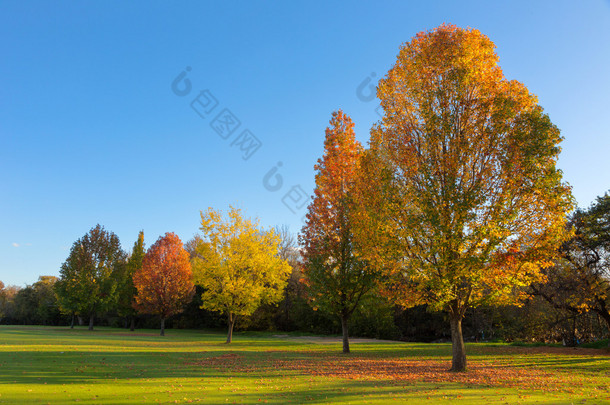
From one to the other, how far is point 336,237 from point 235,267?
476 inches

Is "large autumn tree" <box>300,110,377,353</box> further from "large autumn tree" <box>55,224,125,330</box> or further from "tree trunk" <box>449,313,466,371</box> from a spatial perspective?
"large autumn tree" <box>55,224,125,330</box>

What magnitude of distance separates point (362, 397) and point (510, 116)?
11.6 metres

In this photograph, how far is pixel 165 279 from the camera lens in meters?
39.1

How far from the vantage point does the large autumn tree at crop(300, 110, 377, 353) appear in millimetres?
21859

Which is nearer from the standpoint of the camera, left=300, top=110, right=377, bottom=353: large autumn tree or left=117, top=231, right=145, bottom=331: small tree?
left=300, top=110, right=377, bottom=353: large autumn tree

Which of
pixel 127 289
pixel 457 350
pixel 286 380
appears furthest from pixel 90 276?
pixel 457 350

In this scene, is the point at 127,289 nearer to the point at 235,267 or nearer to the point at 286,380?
the point at 235,267

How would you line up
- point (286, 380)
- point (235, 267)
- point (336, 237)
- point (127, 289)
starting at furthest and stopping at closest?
point (127, 289)
point (235, 267)
point (336, 237)
point (286, 380)

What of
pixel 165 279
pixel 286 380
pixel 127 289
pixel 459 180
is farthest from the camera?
pixel 127 289

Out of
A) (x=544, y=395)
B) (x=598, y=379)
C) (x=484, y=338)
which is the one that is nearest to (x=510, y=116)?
(x=544, y=395)

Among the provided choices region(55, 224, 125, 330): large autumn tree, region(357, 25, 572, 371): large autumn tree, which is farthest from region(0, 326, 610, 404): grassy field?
region(55, 224, 125, 330): large autumn tree

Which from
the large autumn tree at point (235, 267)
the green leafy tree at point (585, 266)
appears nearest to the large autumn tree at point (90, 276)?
the large autumn tree at point (235, 267)

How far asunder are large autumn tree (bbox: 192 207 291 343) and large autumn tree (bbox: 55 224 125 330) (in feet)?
72.8

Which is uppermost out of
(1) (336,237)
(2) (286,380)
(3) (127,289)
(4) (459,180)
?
(4) (459,180)
